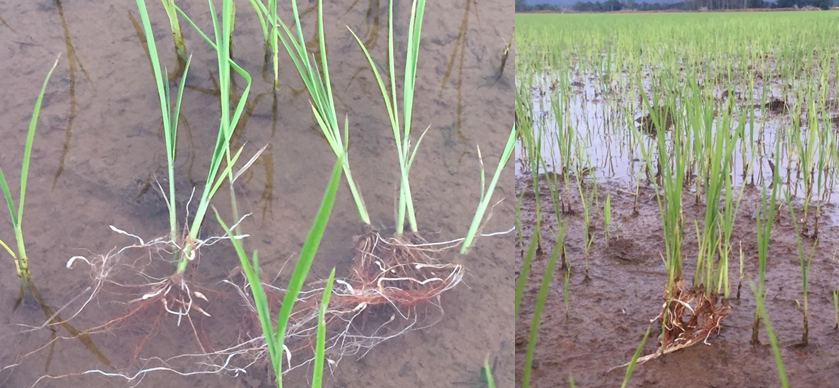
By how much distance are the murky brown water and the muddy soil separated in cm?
11

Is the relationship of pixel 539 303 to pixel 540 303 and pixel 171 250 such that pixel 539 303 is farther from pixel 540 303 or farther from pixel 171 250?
pixel 171 250

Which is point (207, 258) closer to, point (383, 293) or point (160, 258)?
point (160, 258)

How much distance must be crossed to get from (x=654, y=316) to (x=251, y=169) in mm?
814

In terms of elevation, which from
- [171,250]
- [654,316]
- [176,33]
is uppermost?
[176,33]

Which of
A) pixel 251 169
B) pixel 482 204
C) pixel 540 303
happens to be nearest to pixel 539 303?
pixel 540 303

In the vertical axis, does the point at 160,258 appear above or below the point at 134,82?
below

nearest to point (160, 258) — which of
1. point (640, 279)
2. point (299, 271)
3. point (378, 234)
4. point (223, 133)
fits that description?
point (223, 133)

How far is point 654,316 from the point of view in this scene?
955mm

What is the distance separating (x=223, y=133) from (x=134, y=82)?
383 millimetres

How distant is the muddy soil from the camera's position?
805mm

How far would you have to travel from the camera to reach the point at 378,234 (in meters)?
0.98

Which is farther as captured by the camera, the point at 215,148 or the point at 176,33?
the point at 176,33

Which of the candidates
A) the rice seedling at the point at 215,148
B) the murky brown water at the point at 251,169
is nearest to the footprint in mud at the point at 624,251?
the murky brown water at the point at 251,169

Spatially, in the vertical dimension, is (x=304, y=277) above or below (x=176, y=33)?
below
